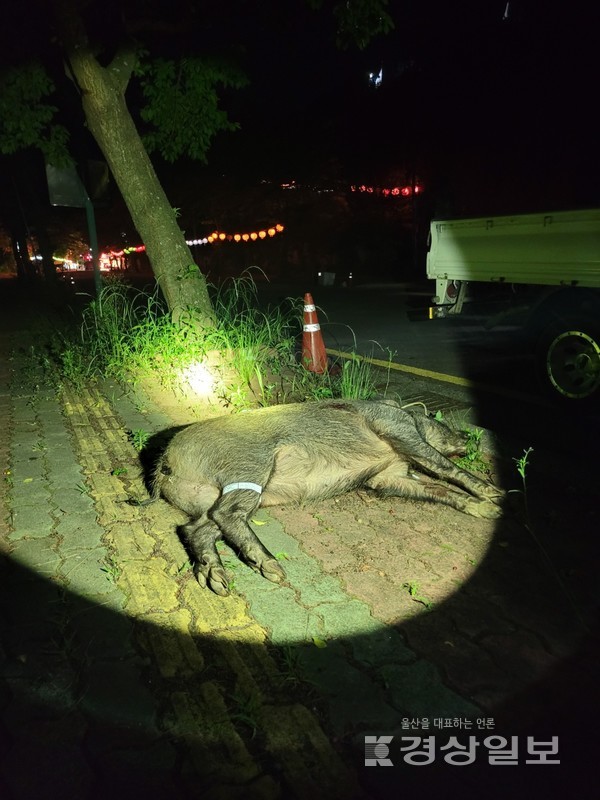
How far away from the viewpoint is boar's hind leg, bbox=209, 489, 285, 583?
251 centimetres

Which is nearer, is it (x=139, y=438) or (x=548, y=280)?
(x=139, y=438)

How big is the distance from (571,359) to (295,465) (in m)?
3.26

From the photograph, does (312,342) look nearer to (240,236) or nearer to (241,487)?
(241,487)

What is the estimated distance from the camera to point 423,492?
10.7 ft

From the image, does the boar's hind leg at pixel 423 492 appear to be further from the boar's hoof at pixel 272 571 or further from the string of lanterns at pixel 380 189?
the string of lanterns at pixel 380 189

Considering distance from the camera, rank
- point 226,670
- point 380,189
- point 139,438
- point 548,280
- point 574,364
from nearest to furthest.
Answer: point 226,670 < point 139,438 < point 574,364 < point 548,280 < point 380,189

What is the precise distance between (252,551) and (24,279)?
42673 millimetres

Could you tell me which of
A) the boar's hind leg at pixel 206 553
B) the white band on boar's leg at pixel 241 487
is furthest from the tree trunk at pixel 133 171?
the boar's hind leg at pixel 206 553

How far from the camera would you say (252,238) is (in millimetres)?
33031

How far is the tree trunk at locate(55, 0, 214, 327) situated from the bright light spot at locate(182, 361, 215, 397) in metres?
1.41

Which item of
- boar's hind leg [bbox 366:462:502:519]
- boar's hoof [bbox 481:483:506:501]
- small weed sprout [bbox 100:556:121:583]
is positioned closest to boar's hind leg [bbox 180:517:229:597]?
small weed sprout [bbox 100:556:121:583]

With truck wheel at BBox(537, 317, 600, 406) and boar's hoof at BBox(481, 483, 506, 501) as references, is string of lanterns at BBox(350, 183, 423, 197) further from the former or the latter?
boar's hoof at BBox(481, 483, 506, 501)

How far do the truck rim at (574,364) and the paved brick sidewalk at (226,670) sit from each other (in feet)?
9.84

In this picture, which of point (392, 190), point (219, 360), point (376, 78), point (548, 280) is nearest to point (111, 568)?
point (219, 360)
